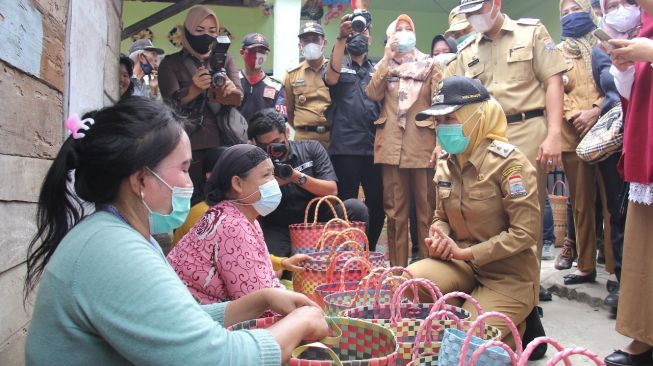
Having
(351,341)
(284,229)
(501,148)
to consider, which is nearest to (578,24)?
(501,148)

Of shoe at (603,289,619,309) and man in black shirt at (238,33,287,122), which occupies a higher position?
man in black shirt at (238,33,287,122)

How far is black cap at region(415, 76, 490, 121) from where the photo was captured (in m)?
2.80

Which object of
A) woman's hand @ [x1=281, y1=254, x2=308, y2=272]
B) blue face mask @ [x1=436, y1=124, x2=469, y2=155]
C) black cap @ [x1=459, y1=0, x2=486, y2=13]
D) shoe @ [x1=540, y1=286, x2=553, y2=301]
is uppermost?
black cap @ [x1=459, y1=0, x2=486, y2=13]

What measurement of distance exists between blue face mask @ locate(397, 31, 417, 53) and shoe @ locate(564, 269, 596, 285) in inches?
83.1

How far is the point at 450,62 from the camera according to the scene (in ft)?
13.5

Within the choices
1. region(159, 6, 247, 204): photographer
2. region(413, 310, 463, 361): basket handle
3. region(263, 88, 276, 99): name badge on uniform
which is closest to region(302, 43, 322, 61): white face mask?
region(263, 88, 276, 99): name badge on uniform

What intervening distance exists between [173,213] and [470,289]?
5.83ft

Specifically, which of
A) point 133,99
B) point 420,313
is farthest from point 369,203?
point 133,99

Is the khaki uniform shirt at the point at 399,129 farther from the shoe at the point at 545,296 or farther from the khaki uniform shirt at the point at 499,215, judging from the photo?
the khaki uniform shirt at the point at 499,215

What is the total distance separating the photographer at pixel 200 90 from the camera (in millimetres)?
3578

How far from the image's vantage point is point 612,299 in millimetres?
3621

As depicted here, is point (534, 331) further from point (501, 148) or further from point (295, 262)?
point (295, 262)

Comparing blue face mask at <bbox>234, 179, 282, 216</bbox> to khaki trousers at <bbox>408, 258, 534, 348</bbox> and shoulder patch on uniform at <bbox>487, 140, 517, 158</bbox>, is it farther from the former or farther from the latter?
shoulder patch on uniform at <bbox>487, 140, 517, 158</bbox>

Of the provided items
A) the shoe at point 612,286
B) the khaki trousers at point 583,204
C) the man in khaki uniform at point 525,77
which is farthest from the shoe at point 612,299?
the man in khaki uniform at point 525,77
